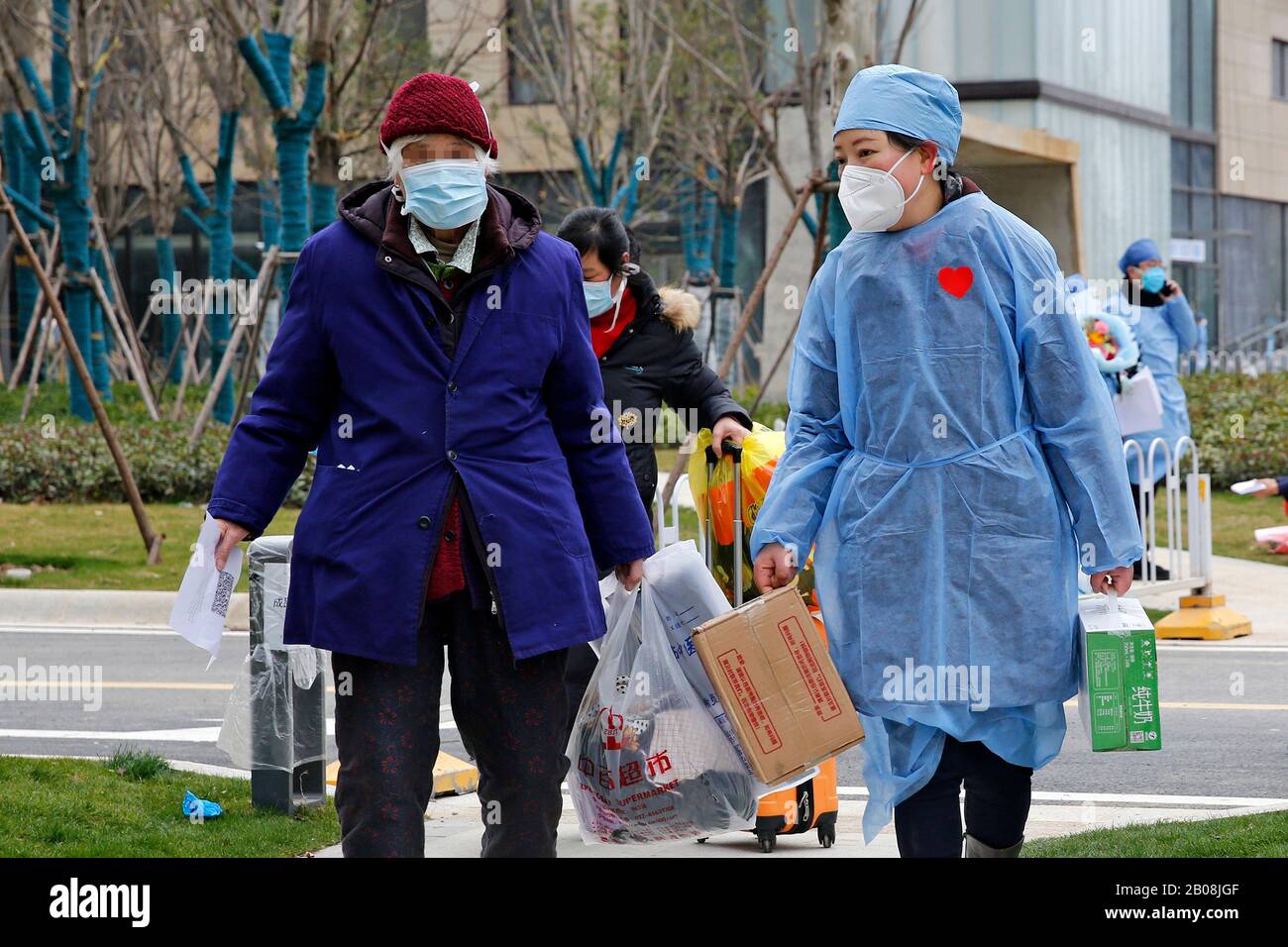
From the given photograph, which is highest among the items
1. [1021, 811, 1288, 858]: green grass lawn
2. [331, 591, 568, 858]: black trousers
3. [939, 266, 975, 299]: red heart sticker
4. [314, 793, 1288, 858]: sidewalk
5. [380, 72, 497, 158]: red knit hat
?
[380, 72, 497, 158]: red knit hat

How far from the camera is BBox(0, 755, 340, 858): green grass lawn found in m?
5.25

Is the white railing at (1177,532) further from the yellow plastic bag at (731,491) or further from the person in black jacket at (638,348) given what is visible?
the person in black jacket at (638,348)

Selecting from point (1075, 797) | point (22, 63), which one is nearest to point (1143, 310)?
point (1075, 797)

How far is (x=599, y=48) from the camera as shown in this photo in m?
24.4

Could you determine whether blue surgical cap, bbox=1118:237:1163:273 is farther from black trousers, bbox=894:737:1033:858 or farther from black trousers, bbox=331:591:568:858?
black trousers, bbox=331:591:568:858

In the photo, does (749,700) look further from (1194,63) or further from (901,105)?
(1194,63)

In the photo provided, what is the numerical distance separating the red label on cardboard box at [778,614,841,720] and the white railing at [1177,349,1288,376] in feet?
88.3

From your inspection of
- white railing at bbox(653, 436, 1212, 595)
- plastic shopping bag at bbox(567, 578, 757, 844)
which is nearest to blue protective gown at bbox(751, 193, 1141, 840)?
plastic shopping bag at bbox(567, 578, 757, 844)

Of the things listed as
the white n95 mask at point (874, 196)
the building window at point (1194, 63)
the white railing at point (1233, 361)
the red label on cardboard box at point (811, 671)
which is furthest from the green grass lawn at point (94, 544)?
the building window at point (1194, 63)

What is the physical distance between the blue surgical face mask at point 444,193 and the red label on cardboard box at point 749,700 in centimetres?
111

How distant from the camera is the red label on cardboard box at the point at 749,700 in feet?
13.1

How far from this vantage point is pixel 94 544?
12.8m
